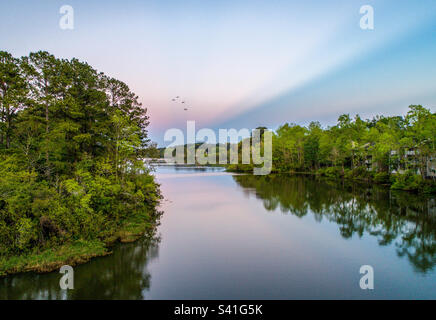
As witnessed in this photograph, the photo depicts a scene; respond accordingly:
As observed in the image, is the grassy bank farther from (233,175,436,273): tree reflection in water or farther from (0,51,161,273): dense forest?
(233,175,436,273): tree reflection in water

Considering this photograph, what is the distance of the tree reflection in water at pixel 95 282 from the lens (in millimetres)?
7309

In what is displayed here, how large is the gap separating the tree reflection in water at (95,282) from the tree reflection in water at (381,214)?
1064 cm

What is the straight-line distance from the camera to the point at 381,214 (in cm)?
1770

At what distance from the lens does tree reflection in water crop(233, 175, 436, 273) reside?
38.4 ft

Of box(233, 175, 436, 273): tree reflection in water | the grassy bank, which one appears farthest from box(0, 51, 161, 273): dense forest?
box(233, 175, 436, 273): tree reflection in water

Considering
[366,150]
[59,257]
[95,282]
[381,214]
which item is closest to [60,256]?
[59,257]

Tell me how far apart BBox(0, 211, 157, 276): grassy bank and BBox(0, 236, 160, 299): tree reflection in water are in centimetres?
28

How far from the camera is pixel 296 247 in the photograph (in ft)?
38.2

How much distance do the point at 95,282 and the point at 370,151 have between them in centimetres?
3853

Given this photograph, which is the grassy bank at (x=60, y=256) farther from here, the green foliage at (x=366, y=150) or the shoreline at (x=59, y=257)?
the green foliage at (x=366, y=150)

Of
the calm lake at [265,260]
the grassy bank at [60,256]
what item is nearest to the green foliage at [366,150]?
the calm lake at [265,260]
